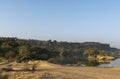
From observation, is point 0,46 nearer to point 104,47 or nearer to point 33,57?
point 33,57

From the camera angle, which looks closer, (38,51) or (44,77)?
(44,77)

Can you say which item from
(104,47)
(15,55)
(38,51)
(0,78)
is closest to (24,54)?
(15,55)

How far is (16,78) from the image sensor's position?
→ 2181cm

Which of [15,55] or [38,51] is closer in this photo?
[15,55]

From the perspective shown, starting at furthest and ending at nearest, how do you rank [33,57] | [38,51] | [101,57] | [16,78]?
[101,57] < [38,51] < [33,57] < [16,78]

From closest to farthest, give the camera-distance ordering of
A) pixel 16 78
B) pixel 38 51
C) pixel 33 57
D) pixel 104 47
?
1. pixel 16 78
2. pixel 33 57
3. pixel 38 51
4. pixel 104 47

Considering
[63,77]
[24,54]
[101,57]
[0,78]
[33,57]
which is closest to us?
[0,78]

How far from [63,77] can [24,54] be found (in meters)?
35.3

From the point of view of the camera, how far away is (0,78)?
18.6m

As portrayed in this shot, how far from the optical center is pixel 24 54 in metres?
58.0

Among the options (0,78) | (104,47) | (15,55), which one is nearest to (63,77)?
(0,78)

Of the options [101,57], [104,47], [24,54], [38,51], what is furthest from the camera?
[104,47]

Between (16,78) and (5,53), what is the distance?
42.1 metres

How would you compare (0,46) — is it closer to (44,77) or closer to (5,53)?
(5,53)
